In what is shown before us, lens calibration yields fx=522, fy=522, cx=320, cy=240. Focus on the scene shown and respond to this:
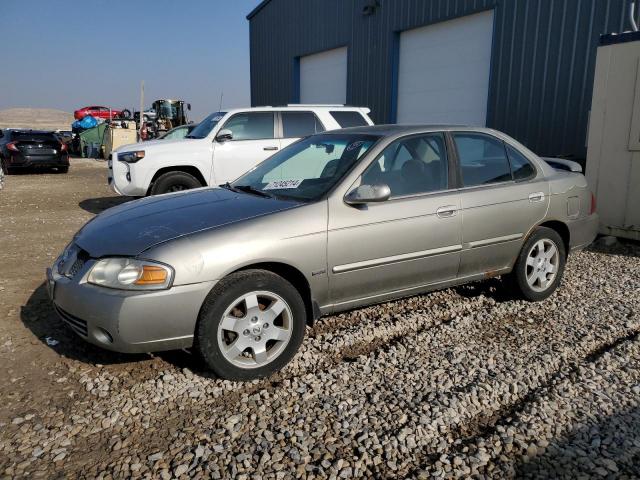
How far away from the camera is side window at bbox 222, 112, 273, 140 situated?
8555mm

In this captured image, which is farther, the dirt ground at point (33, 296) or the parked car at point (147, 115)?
the parked car at point (147, 115)

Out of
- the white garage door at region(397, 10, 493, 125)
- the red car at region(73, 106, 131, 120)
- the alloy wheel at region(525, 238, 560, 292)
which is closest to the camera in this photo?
the alloy wheel at region(525, 238, 560, 292)

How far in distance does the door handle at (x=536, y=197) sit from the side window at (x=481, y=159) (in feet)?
0.81

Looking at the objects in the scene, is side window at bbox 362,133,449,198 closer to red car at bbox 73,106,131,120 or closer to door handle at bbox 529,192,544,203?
door handle at bbox 529,192,544,203

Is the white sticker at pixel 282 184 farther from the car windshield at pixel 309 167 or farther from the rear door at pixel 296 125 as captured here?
the rear door at pixel 296 125

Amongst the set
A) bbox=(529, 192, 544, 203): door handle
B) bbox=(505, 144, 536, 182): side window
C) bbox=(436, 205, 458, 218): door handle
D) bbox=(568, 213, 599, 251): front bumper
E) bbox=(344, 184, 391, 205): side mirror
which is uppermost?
bbox=(505, 144, 536, 182): side window

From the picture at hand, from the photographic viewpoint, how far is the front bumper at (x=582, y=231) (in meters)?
4.75

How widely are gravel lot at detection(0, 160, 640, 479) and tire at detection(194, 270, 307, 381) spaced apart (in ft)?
0.47

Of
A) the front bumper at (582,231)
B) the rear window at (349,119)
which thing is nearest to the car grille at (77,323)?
the front bumper at (582,231)

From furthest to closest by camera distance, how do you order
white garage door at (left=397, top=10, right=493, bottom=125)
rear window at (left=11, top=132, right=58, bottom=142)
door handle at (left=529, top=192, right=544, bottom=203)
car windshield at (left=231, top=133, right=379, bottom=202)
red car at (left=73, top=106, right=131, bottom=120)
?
red car at (left=73, top=106, right=131, bottom=120) → rear window at (left=11, top=132, right=58, bottom=142) → white garage door at (left=397, top=10, right=493, bottom=125) → door handle at (left=529, top=192, right=544, bottom=203) → car windshield at (left=231, top=133, right=379, bottom=202)

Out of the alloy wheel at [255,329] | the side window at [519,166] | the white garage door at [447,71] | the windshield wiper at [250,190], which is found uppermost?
the white garage door at [447,71]

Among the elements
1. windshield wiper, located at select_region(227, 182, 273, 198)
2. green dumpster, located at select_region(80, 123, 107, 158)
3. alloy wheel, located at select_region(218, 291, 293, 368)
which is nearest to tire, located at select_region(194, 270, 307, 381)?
alloy wheel, located at select_region(218, 291, 293, 368)

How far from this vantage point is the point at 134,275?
2.93m

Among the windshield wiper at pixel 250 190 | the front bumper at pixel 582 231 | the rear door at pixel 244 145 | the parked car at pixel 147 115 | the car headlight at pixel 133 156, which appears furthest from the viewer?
the parked car at pixel 147 115
